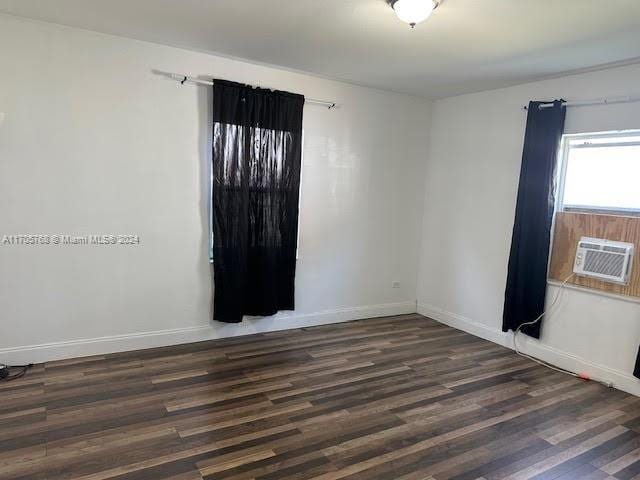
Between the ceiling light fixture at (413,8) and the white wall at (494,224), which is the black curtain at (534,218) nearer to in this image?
the white wall at (494,224)

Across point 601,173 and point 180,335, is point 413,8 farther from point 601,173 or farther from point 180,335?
point 180,335

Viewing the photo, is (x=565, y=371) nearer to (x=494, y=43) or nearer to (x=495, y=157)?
(x=495, y=157)

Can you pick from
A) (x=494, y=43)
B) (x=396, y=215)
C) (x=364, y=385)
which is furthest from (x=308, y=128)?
(x=364, y=385)

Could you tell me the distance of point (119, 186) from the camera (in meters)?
3.43

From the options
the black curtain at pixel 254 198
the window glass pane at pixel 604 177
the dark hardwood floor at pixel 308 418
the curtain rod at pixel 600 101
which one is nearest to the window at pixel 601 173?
the window glass pane at pixel 604 177

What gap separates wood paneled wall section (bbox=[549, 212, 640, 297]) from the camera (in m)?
3.26

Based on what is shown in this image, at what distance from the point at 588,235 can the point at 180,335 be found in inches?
142

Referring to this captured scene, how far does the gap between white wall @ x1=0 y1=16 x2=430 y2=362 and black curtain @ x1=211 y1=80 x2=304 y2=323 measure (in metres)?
0.14

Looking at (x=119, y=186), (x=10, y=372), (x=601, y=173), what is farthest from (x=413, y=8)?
(x=10, y=372)

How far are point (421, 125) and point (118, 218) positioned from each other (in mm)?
3391

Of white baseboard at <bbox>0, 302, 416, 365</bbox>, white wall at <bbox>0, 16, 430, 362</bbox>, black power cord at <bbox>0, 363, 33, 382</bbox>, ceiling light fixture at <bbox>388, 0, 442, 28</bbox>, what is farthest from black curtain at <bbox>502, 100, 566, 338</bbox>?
black power cord at <bbox>0, 363, 33, 382</bbox>

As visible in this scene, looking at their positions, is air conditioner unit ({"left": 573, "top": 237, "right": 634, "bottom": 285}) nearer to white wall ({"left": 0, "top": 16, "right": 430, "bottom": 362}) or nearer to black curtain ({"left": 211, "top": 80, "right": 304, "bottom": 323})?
white wall ({"left": 0, "top": 16, "right": 430, "bottom": 362})

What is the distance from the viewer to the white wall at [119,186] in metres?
3.11

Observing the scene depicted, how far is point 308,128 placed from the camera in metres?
4.22
